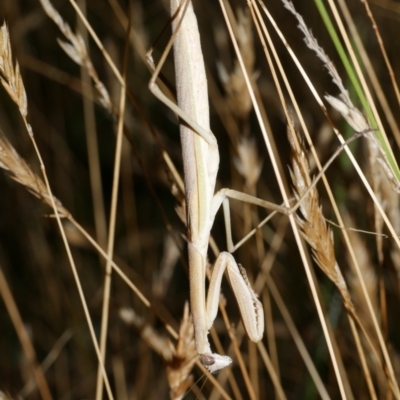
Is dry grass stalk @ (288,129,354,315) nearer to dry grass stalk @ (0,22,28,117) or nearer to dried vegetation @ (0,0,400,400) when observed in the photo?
dried vegetation @ (0,0,400,400)

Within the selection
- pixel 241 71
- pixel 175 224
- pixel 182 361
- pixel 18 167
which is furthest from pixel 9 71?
pixel 175 224

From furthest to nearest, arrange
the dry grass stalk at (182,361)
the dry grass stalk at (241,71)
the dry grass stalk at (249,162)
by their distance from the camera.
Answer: the dry grass stalk at (249,162), the dry grass stalk at (241,71), the dry grass stalk at (182,361)

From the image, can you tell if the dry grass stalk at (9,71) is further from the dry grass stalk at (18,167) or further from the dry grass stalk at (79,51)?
the dry grass stalk at (79,51)

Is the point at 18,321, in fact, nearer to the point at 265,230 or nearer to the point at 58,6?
the point at 265,230

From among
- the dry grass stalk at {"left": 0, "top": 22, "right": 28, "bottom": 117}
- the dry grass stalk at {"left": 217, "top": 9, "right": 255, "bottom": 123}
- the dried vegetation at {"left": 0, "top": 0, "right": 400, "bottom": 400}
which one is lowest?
the dried vegetation at {"left": 0, "top": 0, "right": 400, "bottom": 400}

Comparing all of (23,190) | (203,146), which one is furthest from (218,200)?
(23,190)

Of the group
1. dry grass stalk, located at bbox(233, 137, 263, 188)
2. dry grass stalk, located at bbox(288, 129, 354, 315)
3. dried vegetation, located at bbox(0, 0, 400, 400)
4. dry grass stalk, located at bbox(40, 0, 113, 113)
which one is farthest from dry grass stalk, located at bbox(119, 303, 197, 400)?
dry grass stalk, located at bbox(40, 0, 113, 113)

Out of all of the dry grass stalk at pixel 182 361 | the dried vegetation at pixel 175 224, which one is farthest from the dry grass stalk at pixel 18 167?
the dry grass stalk at pixel 182 361

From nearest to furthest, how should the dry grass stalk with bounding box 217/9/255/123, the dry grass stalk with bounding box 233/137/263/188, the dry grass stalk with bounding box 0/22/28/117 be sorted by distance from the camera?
the dry grass stalk with bounding box 0/22/28/117
the dry grass stalk with bounding box 217/9/255/123
the dry grass stalk with bounding box 233/137/263/188

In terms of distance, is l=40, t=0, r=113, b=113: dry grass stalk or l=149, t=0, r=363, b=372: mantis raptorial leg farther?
l=40, t=0, r=113, b=113: dry grass stalk

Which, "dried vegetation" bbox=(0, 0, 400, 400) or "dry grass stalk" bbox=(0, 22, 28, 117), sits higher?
"dry grass stalk" bbox=(0, 22, 28, 117)
